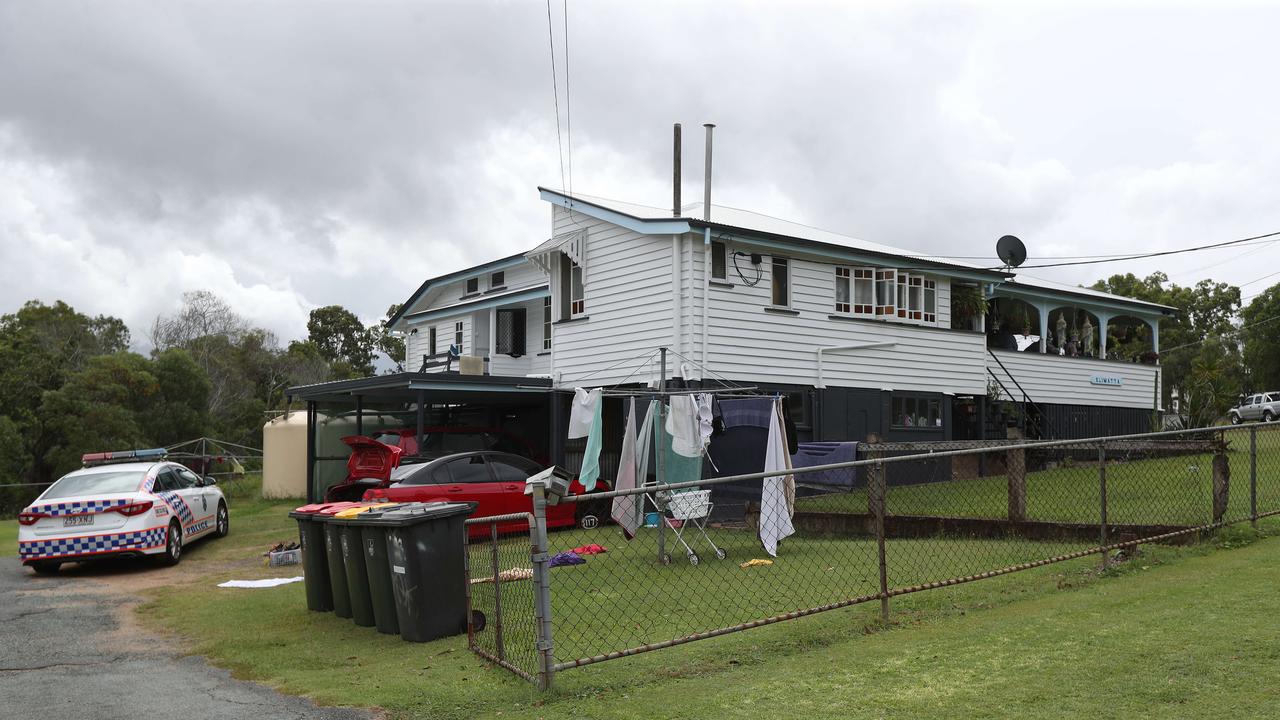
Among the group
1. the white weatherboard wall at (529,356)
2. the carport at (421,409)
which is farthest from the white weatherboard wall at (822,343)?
the white weatherboard wall at (529,356)

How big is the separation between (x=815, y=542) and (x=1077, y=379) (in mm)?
15868

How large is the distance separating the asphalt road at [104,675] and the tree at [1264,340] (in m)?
56.1

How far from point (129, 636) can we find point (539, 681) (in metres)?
4.81

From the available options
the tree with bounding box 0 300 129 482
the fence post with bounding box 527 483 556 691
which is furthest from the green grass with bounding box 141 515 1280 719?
the tree with bounding box 0 300 129 482

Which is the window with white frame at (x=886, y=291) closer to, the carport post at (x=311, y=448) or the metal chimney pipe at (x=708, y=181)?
the metal chimney pipe at (x=708, y=181)

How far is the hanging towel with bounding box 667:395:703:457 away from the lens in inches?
464

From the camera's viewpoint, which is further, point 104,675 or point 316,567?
A: point 316,567

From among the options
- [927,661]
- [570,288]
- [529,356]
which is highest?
[570,288]

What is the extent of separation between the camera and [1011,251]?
23266 millimetres

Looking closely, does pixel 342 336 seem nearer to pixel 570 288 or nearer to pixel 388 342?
pixel 388 342

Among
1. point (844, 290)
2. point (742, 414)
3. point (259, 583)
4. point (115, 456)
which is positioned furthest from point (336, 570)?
point (844, 290)

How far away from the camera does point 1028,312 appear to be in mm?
26812

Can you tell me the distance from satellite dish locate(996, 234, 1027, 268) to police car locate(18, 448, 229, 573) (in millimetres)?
18496

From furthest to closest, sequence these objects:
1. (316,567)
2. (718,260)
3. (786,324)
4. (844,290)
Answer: (844,290) → (786,324) → (718,260) → (316,567)
